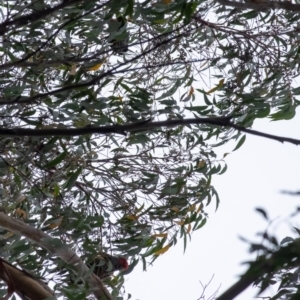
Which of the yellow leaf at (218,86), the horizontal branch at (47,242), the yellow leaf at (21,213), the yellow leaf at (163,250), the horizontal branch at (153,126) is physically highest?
the yellow leaf at (218,86)

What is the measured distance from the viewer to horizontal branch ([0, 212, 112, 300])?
8.16 feet

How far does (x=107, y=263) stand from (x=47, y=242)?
1.71ft

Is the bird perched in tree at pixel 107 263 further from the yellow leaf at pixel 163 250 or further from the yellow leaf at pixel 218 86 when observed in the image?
the yellow leaf at pixel 218 86

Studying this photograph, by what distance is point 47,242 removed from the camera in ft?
8.15

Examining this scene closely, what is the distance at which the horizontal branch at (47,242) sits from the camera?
2.49 meters

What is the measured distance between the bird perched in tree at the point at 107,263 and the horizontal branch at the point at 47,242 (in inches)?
8.6

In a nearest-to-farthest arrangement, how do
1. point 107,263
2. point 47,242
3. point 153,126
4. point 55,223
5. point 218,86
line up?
point 153,126, point 47,242, point 55,223, point 107,263, point 218,86

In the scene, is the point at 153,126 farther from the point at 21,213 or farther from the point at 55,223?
the point at 21,213

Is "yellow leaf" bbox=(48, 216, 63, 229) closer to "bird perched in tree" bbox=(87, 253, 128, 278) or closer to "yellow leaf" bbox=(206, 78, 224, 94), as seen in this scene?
"bird perched in tree" bbox=(87, 253, 128, 278)

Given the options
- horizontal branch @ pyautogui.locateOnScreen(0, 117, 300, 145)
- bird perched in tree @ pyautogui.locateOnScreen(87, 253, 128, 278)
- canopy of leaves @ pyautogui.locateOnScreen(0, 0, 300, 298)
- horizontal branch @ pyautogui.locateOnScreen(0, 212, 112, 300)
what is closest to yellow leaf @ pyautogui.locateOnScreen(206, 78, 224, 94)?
canopy of leaves @ pyautogui.locateOnScreen(0, 0, 300, 298)

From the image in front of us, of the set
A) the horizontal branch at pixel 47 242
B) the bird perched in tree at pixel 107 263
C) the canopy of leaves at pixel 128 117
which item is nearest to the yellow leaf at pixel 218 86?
the canopy of leaves at pixel 128 117

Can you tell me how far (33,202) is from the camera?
110 inches

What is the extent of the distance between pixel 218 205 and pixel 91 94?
110cm

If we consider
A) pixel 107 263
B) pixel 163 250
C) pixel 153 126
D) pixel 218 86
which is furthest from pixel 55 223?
pixel 153 126
